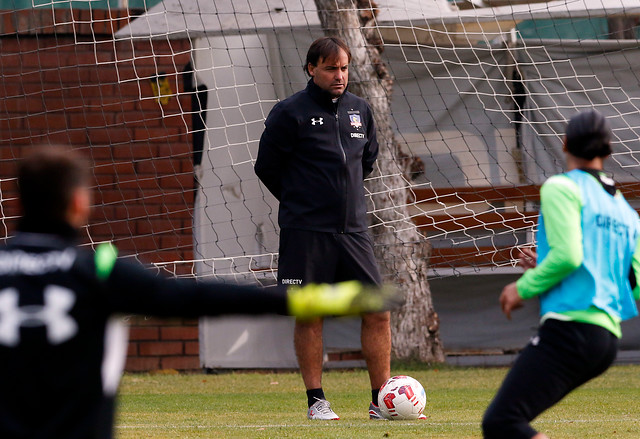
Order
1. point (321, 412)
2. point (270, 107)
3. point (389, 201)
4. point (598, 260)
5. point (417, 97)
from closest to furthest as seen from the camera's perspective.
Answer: point (598, 260), point (321, 412), point (270, 107), point (389, 201), point (417, 97)

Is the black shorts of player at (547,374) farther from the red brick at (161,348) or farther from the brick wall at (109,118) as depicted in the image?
the red brick at (161,348)

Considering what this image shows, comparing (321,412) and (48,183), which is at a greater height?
(48,183)

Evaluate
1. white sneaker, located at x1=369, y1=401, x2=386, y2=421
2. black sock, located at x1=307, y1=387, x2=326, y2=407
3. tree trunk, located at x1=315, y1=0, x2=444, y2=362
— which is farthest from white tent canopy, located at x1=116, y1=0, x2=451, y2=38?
white sneaker, located at x1=369, y1=401, x2=386, y2=421

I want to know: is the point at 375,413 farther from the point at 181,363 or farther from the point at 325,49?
the point at 181,363

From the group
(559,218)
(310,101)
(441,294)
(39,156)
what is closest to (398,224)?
(441,294)

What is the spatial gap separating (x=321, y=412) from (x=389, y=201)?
13.6 ft

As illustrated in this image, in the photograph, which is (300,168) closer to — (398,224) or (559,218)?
(559,218)

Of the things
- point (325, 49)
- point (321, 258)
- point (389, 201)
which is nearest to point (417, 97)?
point (389, 201)

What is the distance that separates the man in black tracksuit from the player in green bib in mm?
2580

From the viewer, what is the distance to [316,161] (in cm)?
661

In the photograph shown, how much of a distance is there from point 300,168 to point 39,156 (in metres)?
3.90

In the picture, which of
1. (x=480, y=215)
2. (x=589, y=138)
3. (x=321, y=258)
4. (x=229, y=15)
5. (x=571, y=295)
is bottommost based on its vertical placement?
(x=571, y=295)

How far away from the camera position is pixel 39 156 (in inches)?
110

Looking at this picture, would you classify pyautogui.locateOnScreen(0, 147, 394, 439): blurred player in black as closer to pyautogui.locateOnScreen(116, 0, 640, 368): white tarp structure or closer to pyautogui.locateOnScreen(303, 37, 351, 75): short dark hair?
pyautogui.locateOnScreen(303, 37, 351, 75): short dark hair
